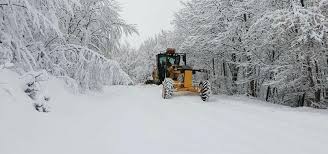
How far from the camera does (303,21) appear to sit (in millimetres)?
14289

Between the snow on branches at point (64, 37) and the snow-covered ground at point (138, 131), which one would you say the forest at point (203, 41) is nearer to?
the snow on branches at point (64, 37)

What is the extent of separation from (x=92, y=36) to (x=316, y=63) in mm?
10130

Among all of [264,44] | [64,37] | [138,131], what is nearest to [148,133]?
[138,131]

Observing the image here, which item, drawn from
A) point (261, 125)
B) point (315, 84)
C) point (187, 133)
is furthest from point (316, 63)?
point (187, 133)

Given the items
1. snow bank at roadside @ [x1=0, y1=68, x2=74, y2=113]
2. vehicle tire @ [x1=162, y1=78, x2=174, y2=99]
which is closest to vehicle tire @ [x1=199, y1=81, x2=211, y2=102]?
vehicle tire @ [x1=162, y1=78, x2=174, y2=99]

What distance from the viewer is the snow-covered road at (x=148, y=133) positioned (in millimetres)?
5500

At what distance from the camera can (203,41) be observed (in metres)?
22.8

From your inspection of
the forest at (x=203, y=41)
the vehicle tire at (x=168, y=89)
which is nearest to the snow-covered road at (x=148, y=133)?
the forest at (x=203, y=41)

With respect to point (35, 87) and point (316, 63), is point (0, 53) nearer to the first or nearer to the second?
point (35, 87)

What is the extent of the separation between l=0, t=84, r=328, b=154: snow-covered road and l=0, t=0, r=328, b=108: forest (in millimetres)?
1027

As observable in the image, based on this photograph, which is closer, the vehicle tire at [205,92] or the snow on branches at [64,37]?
the snow on branches at [64,37]

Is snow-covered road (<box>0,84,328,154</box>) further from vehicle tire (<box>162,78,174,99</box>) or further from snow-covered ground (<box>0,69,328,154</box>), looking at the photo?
vehicle tire (<box>162,78,174,99</box>)

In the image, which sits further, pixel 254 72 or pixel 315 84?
pixel 254 72

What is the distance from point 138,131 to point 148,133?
11.1 inches
